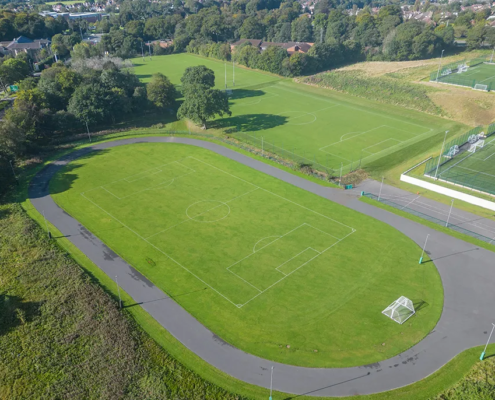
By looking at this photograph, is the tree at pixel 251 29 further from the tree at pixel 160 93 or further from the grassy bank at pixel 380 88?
the tree at pixel 160 93

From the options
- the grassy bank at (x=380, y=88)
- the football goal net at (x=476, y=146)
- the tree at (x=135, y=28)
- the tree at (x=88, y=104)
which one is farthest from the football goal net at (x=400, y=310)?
the tree at (x=135, y=28)

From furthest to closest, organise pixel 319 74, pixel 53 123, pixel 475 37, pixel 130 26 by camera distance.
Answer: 1. pixel 130 26
2. pixel 475 37
3. pixel 319 74
4. pixel 53 123

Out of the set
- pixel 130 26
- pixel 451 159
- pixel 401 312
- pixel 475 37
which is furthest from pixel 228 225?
pixel 130 26

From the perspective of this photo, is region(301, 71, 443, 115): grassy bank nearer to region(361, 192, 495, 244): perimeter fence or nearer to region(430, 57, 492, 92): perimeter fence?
region(430, 57, 492, 92): perimeter fence

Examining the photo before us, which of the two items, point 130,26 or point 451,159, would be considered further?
point 130,26

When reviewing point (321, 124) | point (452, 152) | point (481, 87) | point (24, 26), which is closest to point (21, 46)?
point (24, 26)

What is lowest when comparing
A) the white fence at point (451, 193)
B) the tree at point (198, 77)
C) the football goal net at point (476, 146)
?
the white fence at point (451, 193)

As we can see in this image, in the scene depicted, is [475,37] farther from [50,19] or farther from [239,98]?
[50,19]
